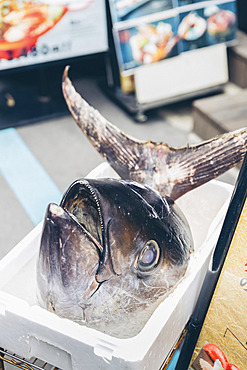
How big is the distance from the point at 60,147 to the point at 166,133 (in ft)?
2.40

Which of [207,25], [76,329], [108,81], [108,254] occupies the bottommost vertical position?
[108,81]

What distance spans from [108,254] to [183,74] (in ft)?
9.54

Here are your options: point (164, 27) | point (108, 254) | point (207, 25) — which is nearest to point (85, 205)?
point (108, 254)

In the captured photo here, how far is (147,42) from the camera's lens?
3391mm

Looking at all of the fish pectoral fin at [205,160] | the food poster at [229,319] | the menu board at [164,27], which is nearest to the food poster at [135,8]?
the menu board at [164,27]

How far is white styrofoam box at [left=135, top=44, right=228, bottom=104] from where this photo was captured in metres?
3.49

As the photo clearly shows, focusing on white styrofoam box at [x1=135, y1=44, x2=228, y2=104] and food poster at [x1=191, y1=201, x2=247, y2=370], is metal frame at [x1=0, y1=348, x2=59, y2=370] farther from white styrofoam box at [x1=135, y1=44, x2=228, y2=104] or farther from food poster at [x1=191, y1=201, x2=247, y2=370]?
white styrofoam box at [x1=135, y1=44, x2=228, y2=104]

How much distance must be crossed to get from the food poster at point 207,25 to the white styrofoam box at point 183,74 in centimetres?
6

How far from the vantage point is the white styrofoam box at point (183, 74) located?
349 centimetres

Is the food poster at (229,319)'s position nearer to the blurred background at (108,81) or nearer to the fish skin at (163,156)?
the fish skin at (163,156)

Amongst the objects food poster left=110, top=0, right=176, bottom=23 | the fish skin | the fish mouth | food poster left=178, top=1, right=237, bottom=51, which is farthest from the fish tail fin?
food poster left=178, top=1, right=237, bottom=51

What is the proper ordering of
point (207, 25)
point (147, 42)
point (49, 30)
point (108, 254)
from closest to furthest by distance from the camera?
point (108, 254)
point (49, 30)
point (147, 42)
point (207, 25)

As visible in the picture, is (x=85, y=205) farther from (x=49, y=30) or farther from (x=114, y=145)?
(x=49, y=30)

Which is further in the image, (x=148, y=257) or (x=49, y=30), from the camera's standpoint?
(x=49, y=30)
